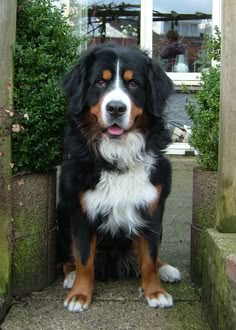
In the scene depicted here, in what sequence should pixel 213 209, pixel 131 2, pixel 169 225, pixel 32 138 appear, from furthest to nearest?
1. pixel 131 2
2. pixel 169 225
3. pixel 213 209
4. pixel 32 138

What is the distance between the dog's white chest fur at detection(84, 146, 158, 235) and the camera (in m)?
3.20

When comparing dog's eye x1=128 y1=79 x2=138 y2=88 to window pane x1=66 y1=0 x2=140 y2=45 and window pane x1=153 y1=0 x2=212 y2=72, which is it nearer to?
window pane x1=66 y1=0 x2=140 y2=45

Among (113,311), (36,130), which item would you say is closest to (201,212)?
(113,311)

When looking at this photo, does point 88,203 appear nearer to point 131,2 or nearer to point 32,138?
point 32,138

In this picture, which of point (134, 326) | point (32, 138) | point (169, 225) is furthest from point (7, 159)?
point (169, 225)

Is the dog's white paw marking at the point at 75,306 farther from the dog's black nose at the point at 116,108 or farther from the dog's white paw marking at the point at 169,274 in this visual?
the dog's black nose at the point at 116,108

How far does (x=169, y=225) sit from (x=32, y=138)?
7.27ft

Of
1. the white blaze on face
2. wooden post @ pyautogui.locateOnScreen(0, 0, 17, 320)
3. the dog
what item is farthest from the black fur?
wooden post @ pyautogui.locateOnScreen(0, 0, 17, 320)

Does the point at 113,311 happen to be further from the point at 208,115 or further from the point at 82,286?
the point at 208,115

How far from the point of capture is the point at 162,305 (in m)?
3.20

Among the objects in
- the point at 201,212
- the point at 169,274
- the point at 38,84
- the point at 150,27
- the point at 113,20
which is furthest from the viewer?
the point at 113,20

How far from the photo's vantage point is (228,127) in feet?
9.61

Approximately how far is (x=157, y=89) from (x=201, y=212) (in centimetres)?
87

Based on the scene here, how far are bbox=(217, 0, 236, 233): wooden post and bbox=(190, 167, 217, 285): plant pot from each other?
40 centimetres
